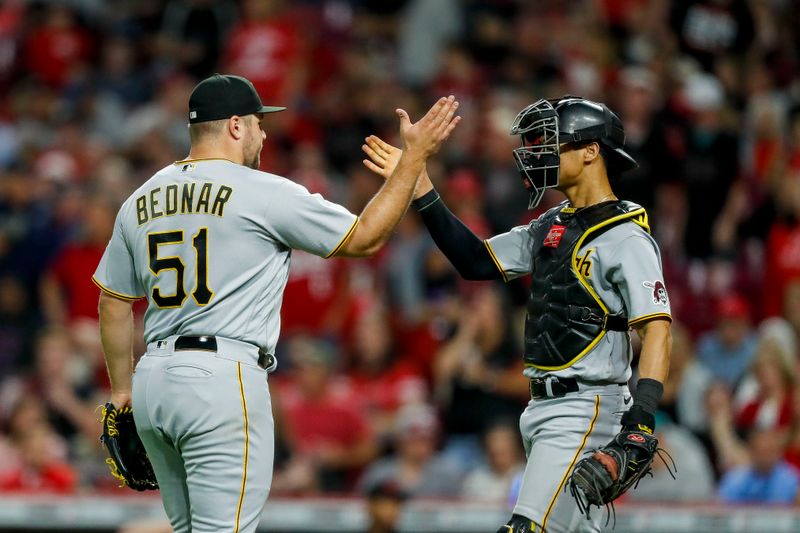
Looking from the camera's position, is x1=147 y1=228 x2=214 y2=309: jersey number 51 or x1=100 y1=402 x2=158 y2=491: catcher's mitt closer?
x1=147 y1=228 x2=214 y2=309: jersey number 51

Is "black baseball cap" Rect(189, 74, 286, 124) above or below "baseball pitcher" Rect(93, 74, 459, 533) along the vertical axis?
above

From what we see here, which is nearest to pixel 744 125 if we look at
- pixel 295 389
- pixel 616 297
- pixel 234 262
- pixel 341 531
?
pixel 295 389

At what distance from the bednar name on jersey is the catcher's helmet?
1144mm

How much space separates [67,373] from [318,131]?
10.9 feet

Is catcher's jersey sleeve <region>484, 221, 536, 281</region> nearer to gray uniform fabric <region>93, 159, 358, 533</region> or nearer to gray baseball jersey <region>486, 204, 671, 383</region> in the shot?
gray baseball jersey <region>486, 204, 671, 383</region>

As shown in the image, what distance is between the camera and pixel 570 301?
474 cm

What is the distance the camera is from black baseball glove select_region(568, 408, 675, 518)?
4.28 m

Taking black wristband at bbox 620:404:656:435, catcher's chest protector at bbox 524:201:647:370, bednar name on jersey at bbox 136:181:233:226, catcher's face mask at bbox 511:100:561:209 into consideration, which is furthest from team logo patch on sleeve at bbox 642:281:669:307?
bednar name on jersey at bbox 136:181:233:226

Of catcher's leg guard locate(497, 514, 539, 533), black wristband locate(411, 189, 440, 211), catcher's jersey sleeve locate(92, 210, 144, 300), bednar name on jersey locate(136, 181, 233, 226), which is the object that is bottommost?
catcher's leg guard locate(497, 514, 539, 533)

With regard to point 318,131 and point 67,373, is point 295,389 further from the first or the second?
point 318,131

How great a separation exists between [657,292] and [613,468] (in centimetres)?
67

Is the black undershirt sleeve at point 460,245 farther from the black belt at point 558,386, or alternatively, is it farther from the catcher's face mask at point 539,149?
the black belt at point 558,386

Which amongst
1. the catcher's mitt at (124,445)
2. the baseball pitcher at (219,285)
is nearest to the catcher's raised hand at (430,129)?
the baseball pitcher at (219,285)

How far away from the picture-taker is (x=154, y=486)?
5.07 meters
